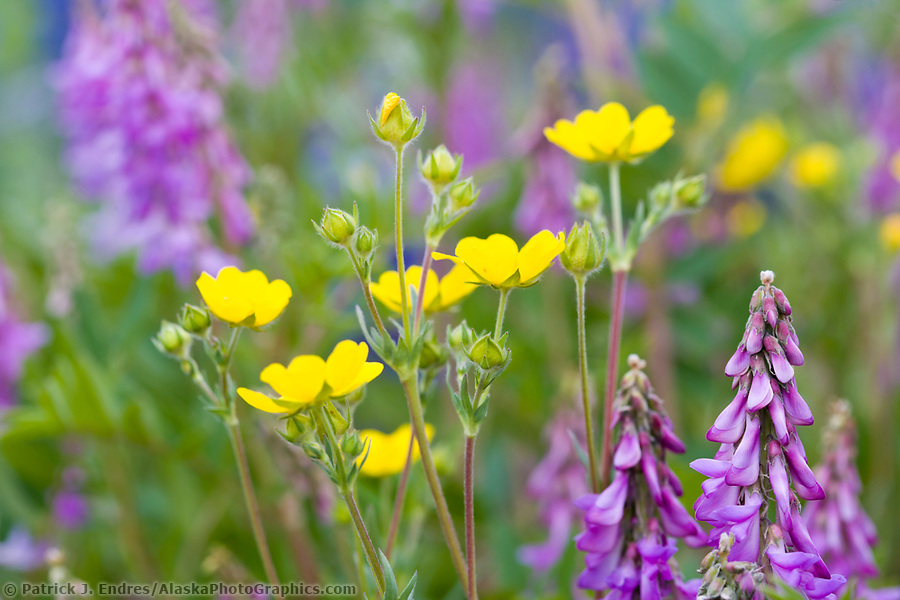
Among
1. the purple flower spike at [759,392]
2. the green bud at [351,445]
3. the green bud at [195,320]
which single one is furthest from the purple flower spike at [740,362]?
the green bud at [195,320]

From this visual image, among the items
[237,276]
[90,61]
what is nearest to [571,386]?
[237,276]

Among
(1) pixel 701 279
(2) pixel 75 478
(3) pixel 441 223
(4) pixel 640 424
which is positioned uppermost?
(3) pixel 441 223

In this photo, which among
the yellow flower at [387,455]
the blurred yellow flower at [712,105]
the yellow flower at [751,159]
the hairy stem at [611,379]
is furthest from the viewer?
the yellow flower at [751,159]

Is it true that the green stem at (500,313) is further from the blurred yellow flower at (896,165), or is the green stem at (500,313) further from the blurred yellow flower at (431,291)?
the blurred yellow flower at (896,165)

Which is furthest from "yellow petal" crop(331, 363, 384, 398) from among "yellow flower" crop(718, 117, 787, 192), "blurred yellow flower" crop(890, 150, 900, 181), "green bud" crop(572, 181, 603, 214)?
"yellow flower" crop(718, 117, 787, 192)

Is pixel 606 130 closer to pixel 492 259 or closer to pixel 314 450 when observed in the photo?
pixel 492 259

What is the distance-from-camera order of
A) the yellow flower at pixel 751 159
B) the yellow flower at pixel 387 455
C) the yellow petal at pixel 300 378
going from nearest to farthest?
the yellow petal at pixel 300 378 → the yellow flower at pixel 387 455 → the yellow flower at pixel 751 159

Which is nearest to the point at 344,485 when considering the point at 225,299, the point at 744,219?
the point at 225,299

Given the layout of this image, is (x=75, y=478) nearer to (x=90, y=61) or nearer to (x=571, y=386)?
(x=90, y=61)

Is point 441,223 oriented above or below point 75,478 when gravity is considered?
above
